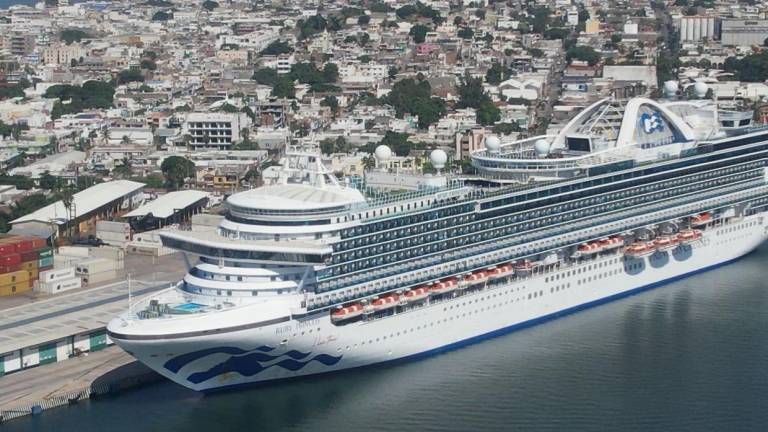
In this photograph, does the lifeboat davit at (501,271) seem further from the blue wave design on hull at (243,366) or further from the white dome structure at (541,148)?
the blue wave design on hull at (243,366)

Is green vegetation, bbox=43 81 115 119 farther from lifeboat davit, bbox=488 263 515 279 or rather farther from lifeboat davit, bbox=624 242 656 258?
lifeboat davit, bbox=488 263 515 279

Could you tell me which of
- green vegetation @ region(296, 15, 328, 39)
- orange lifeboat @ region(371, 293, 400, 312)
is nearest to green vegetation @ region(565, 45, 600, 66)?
green vegetation @ region(296, 15, 328, 39)

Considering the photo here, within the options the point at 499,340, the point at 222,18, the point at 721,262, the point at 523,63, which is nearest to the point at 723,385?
the point at 499,340

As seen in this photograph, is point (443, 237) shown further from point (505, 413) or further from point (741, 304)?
point (741, 304)

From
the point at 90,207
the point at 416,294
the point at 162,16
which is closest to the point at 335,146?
the point at 90,207

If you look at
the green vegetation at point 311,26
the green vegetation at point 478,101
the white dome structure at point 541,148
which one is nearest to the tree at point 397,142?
the green vegetation at point 478,101

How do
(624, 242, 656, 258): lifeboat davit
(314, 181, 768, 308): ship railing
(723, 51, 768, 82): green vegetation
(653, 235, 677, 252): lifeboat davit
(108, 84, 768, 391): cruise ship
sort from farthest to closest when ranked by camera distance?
(723, 51, 768, 82): green vegetation, (653, 235, 677, 252): lifeboat davit, (624, 242, 656, 258): lifeboat davit, (314, 181, 768, 308): ship railing, (108, 84, 768, 391): cruise ship

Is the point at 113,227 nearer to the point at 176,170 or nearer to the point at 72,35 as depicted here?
the point at 176,170
